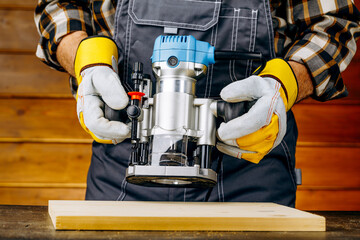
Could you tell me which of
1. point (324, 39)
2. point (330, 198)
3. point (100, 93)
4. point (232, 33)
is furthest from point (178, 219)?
point (330, 198)

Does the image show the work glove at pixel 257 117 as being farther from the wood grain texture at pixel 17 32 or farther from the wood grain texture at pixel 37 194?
the wood grain texture at pixel 17 32

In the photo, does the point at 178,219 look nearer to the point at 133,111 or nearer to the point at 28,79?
the point at 133,111

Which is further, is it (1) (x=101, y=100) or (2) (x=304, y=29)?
(2) (x=304, y=29)

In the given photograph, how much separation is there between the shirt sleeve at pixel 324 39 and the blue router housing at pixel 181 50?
0.36m

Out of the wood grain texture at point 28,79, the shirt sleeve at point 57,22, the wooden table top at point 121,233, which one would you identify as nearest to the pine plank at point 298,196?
the wood grain texture at point 28,79

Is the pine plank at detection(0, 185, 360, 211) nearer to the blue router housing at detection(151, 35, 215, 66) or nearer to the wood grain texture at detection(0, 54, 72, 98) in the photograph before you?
the wood grain texture at detection(0, 54, 72, 98)

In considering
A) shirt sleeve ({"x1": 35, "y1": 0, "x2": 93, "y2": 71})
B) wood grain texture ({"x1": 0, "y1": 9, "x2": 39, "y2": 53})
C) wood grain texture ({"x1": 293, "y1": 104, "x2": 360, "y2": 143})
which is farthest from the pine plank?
shirt sleeve ({"x1": 35, "y1": 0, "x2": 93, "y2": 71})

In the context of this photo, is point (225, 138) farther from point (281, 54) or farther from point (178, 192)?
point (281, 54)

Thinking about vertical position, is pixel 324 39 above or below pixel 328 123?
above

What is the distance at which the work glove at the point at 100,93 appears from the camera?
97cm

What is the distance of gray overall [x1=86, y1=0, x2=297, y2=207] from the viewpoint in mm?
1190

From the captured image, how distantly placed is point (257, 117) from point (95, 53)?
0.41m

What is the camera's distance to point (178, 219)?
0.82 m

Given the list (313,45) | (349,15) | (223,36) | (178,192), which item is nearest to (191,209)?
(178,192)
